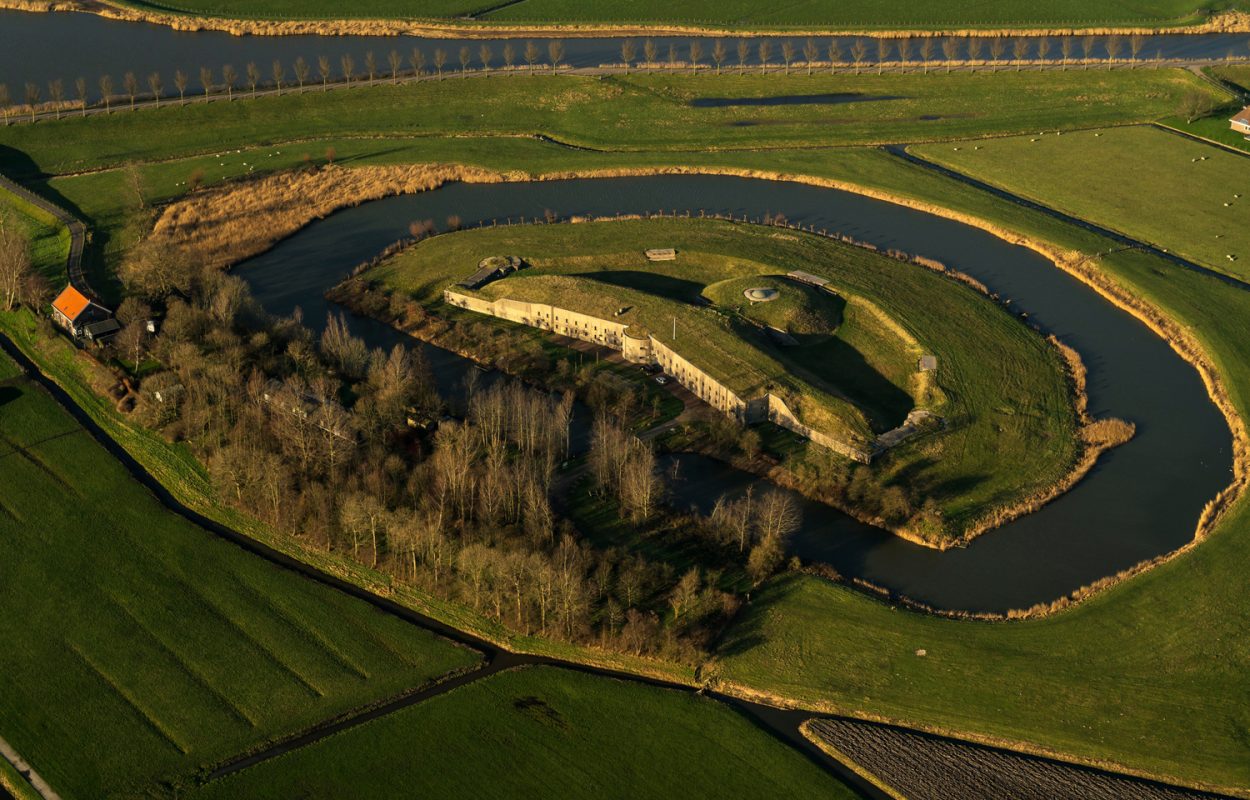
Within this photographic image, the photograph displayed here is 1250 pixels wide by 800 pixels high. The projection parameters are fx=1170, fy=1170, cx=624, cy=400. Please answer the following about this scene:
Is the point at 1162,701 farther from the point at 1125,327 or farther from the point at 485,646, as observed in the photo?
the point at 1125,327

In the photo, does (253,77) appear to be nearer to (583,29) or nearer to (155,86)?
(155,86)

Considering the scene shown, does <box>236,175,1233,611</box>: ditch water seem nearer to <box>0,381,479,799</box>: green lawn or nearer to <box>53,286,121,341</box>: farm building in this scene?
<box>53,286,121,341</box>: farm building

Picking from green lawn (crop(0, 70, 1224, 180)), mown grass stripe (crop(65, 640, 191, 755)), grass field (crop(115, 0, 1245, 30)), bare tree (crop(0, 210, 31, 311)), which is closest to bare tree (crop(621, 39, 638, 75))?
green lawn (crop(0, 70, 1224, 180))

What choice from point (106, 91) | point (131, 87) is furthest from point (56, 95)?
point (131, 87)

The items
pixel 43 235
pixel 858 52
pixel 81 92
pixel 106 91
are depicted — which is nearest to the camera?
pixel 43 235

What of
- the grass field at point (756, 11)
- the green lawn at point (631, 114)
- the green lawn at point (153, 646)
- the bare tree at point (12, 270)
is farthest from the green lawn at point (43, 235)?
the grass field at point (756, 11)
